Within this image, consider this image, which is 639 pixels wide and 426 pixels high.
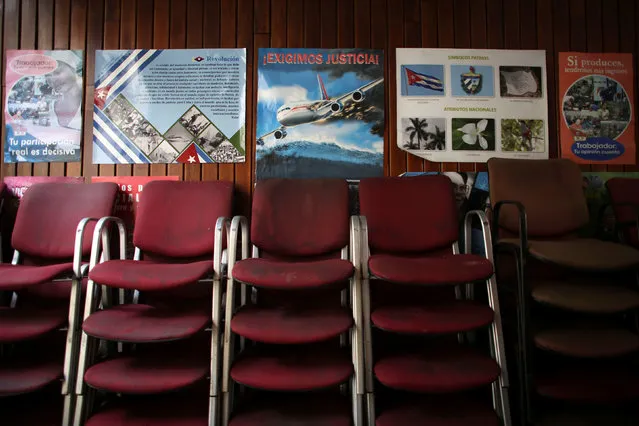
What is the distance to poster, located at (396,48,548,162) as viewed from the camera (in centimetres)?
252

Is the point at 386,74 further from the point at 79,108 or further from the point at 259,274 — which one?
the point at 79,108

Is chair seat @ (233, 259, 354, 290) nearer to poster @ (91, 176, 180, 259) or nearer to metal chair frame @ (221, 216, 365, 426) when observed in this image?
metal chair frame @ (221, 216, 365, 426)

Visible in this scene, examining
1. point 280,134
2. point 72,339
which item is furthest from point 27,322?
point 280,134

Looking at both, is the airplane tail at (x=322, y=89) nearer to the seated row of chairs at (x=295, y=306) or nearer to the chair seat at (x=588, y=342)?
the seated row of chairs at (x=295, y=306)

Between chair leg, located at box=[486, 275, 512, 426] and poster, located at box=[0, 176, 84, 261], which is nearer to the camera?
chair leg, located at box=[486, 275, 512, 426]

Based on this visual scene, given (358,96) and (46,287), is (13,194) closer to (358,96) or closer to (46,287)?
(46,287)

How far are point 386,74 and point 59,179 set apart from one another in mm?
2382

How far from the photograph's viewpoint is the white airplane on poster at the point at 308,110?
98.5 inches

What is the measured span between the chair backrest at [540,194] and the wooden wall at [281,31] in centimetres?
32

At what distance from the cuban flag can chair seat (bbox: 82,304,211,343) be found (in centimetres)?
200

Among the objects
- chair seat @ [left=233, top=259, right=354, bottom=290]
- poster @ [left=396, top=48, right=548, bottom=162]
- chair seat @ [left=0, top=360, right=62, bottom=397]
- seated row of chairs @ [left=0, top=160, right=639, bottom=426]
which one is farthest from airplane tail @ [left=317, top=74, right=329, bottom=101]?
chair seat @ [left=0, top=360, right=62, bottom=397]

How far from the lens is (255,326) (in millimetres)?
1599

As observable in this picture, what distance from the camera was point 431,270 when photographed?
5.30 ft

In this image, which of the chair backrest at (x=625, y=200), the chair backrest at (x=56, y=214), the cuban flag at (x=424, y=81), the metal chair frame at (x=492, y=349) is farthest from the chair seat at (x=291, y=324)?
the chair backrest at (x=625, y=200)
